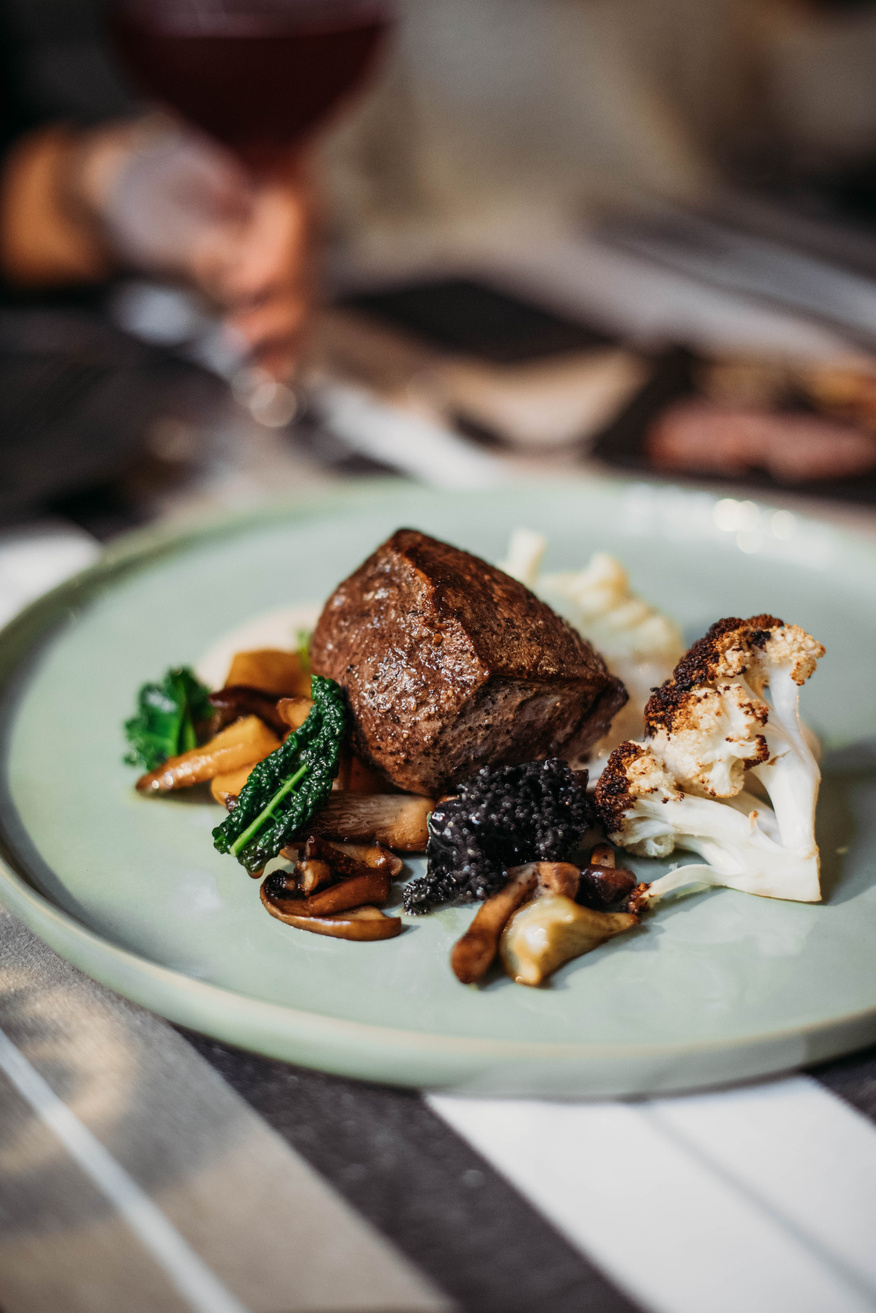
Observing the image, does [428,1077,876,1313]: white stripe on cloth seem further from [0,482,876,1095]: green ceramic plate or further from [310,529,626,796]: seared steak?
[310,529,626,796]: seared steak

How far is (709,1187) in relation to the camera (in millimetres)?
1250

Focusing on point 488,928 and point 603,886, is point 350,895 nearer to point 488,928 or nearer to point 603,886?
point 488,928

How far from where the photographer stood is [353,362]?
13.7ft

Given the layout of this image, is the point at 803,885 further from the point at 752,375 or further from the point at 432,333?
the point at 432,333

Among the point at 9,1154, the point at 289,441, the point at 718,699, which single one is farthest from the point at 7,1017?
the point at 289,441

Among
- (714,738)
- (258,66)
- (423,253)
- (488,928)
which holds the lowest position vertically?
(488,928)

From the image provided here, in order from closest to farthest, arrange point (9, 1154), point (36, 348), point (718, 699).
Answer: point (9, 1154), point (718, 699), point (36, 348)

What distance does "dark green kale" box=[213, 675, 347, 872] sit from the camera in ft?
5.55

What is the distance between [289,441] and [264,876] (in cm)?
220

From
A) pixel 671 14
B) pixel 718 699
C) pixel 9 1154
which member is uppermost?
pixel 671 14

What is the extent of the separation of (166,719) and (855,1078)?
1267 mm

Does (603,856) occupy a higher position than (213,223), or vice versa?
(213,223)

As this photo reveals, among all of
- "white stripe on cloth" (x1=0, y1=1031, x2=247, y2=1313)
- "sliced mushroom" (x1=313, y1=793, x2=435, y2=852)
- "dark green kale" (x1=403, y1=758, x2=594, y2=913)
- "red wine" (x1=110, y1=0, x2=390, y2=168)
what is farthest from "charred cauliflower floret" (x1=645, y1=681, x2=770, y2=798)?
"red wine" (x1=110, y1=0, x2=390, y2=168)

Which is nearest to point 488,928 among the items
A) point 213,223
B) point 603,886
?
point 603,886
